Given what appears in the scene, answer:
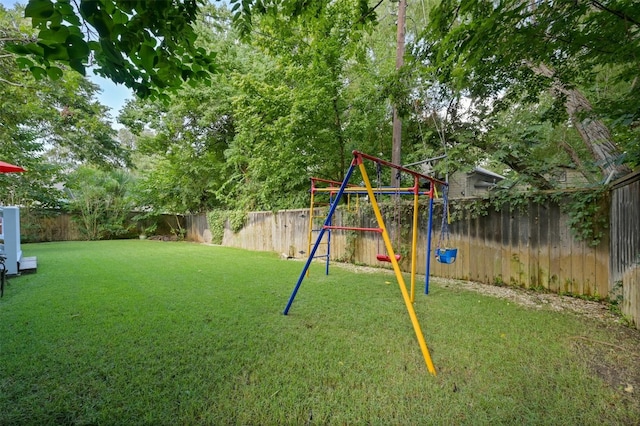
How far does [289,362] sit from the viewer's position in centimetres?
194

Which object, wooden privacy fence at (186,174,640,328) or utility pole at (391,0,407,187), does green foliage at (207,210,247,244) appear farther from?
utility pole at (391,0,407,187)

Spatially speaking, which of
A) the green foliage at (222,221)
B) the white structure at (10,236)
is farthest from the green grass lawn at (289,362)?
the green foliage at (222,221)

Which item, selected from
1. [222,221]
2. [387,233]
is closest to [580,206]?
[387,233]

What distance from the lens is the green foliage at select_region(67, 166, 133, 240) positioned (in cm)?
1202

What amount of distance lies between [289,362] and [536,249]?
3897 mm

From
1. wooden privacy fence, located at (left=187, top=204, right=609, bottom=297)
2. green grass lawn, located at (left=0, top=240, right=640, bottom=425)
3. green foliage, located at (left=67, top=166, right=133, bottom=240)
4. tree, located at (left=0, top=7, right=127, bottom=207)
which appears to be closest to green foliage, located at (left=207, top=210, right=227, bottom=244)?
tree, located at (left=0, top=7, right=127, bottom=207)

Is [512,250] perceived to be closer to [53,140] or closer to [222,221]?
[222,221]

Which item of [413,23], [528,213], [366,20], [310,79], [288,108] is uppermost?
[413,23]

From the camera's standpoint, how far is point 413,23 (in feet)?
21.3

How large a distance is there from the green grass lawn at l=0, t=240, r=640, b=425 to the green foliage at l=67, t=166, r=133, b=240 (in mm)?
10543

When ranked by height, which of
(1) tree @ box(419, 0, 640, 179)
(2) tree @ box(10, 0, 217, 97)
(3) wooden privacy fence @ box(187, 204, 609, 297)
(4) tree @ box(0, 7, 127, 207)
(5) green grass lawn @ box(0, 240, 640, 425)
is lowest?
(5) green grass lawn @ box(0, 240, 640, 425)

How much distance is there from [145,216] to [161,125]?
4597 millimetres

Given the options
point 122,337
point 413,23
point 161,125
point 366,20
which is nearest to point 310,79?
point 413,23

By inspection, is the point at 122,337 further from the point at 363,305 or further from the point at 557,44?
the point at 557,44
